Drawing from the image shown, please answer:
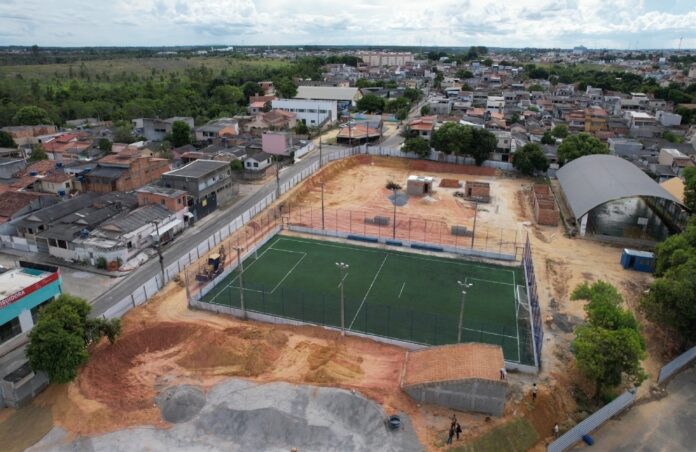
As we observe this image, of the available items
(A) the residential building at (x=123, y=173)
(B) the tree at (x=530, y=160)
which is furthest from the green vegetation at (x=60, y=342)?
(B) the tree at (x=530, y=160)

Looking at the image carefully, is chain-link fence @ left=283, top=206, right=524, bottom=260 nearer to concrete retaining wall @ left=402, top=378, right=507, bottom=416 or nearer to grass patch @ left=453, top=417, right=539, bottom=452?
concrete retaining wall @ left=402, top=378, right=507, bottom=416

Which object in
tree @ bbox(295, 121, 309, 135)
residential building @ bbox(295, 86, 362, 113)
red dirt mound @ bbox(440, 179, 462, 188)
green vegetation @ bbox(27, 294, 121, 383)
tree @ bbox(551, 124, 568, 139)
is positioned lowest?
red dirt mound @ bbox(440, 179, 462, 188)

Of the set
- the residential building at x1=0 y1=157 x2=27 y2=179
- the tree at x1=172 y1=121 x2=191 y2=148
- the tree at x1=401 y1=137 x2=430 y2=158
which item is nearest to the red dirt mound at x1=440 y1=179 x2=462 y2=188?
the tree at x1=401 y1=137 x2=430 y2=158

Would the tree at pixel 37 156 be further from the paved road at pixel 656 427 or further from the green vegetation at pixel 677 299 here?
the green vegetation at pixel 677 299

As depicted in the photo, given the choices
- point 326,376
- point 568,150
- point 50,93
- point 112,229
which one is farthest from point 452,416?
point 50,93

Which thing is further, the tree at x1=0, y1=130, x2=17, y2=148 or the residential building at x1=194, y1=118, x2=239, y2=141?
the residential building at x1=194, y1=118, x2=239, y2=141

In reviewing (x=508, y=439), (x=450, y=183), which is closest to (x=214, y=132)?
(x=450, y=183)

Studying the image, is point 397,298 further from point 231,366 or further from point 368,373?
point 231,366
